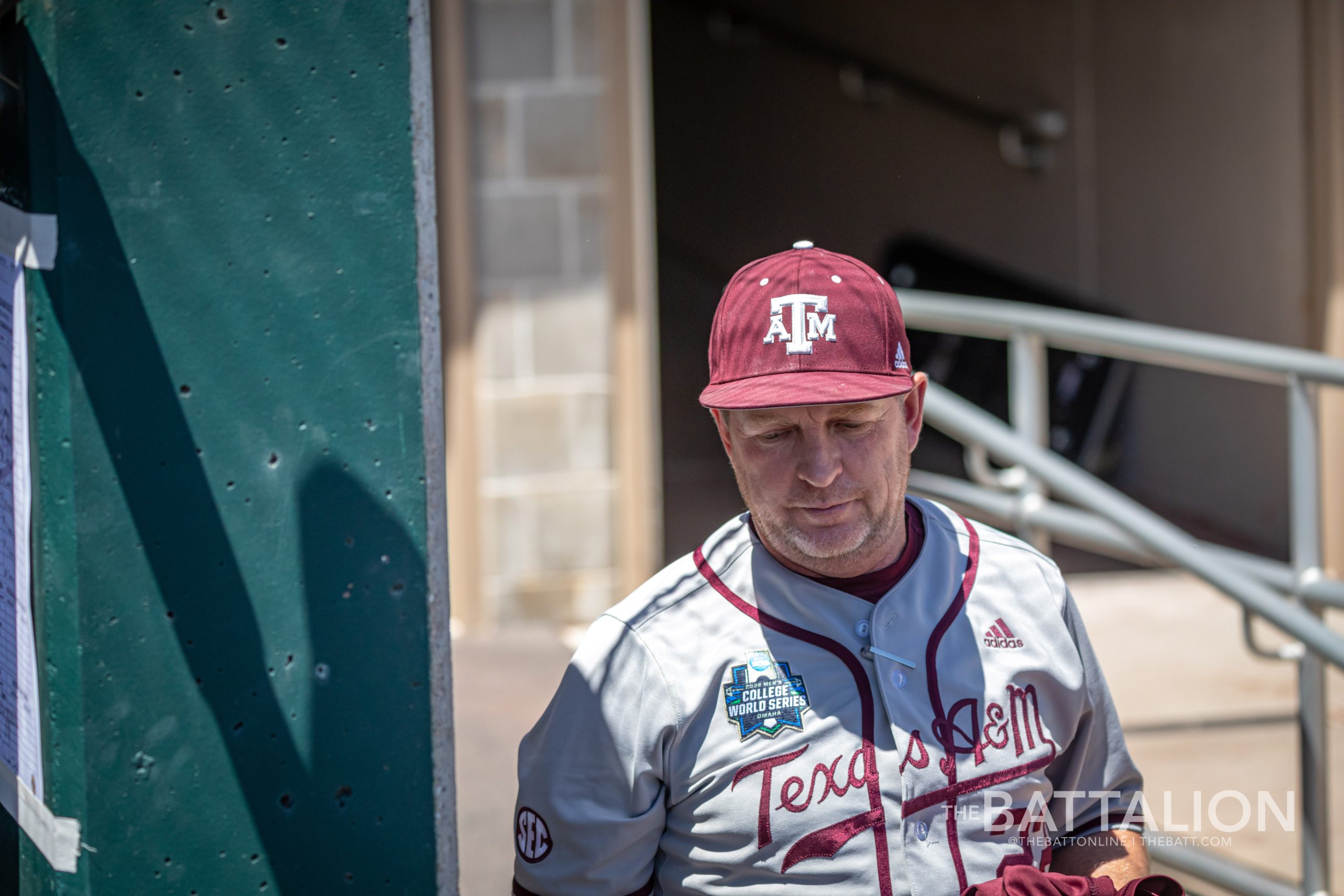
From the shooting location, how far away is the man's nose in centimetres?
153

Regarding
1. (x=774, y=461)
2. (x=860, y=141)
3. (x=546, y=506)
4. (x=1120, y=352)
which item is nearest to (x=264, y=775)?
(x=774, y=461)

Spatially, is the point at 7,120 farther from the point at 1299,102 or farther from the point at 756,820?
the point at 1299,102

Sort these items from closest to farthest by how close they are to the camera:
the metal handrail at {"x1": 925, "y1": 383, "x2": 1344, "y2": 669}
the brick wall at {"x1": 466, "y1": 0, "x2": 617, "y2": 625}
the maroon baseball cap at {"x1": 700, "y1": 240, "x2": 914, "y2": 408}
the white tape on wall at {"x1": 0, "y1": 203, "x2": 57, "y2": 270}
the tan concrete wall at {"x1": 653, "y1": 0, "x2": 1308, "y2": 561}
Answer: the white tape on wall at {"x1": 0, "y1": 203, "x2": 57, "y2": 270}, the maroon baseball cap at {"x1": 700, "y1": 240, "x2": 914, "y2": 408}, the metal handrail at {"x1": 925, "y1": 383, "x2": 1344, "y2": 669}, the brick wall at {"x1": 466, "y1": 0, "x2": 617, "y2": 625}, the tan concrete wall at {"x1": 653, "y1": 0, "x2": 1308, "y2": 561}

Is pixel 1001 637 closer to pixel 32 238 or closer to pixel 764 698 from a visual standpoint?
pixel 764 698

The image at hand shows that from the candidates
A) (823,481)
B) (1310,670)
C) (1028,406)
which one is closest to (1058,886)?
(823,481)

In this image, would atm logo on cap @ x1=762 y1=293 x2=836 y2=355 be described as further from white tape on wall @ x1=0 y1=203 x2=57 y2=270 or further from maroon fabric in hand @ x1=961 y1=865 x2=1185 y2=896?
white tape on wall @ x1=0 y1=203 x2=57 y2=270

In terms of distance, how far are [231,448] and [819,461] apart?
2.22 feet

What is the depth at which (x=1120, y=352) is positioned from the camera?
8.68ft

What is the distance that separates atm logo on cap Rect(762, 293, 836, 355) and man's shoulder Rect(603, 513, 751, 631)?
0.86 ft

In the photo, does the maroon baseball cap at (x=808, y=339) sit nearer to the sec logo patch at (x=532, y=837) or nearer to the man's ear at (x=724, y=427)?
the man's ear at (x=724, y=427)

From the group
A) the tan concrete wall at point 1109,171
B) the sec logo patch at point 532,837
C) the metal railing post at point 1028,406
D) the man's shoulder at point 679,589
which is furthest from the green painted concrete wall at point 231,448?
the tan concrete wall at point 1109,171

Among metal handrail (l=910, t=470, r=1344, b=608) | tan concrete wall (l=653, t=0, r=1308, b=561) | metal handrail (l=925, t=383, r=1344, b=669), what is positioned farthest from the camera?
tan concrete wall (l=653, t=0, r=1308, b=561)

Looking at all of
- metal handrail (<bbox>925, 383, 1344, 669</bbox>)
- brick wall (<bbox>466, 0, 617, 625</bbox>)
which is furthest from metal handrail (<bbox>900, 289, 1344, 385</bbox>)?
brick wall (<bbox>466, 0, 617, 625</bbox>)

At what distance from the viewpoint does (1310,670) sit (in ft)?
7.80
